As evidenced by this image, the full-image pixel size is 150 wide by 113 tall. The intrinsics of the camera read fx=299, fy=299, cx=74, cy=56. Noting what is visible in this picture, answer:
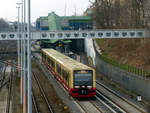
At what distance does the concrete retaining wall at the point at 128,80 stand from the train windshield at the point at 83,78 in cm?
465

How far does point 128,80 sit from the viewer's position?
28312 mm

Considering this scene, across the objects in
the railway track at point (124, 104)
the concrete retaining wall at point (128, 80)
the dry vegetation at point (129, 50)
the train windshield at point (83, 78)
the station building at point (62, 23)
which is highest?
the station building at point (62, 23)

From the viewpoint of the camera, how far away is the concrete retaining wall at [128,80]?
24.1 meters

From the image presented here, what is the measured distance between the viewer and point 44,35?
3784 cm

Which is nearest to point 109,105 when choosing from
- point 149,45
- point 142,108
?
point 142,108

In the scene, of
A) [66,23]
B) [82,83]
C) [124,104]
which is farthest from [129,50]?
[66,23]

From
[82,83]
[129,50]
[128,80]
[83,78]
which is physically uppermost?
[129,50]

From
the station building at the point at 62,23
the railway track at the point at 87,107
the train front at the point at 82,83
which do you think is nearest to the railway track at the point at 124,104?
the railway track at the point at 87,107

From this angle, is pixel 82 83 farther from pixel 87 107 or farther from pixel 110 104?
pixel 110 104

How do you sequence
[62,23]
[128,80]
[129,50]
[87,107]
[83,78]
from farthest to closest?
[62,23], [129,50], [128,80], [83,78], [87,107]

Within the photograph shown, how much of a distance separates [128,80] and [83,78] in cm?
705

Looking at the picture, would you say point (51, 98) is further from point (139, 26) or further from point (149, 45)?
point (139, 26)

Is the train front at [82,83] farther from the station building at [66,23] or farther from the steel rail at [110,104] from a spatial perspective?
the station building at [66,23]

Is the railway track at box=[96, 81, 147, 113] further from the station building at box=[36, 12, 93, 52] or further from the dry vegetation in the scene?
the station building at box=[36, 12, 93, 52]
